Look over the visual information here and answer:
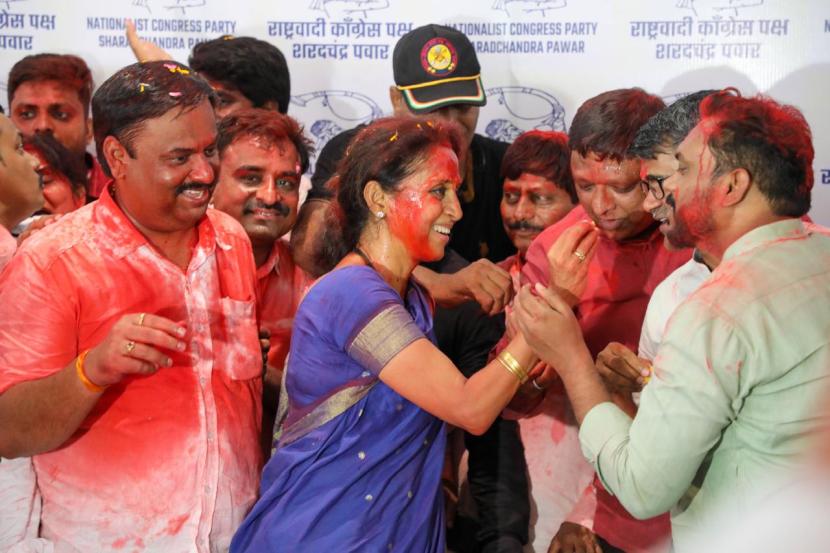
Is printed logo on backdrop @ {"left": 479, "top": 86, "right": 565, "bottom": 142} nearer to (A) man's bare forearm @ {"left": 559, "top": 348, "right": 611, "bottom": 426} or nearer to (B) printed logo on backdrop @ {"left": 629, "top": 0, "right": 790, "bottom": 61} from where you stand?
(B) printed logo on backdrop @ {"left": 629, "top": 0, "right": 790, "bottom": 61}

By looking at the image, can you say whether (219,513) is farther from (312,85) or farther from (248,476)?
(312,85)

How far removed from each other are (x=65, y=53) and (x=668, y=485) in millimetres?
3353

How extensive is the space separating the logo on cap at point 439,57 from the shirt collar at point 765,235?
1923mm

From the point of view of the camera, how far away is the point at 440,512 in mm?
2508

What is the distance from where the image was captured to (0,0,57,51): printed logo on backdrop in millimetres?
4395

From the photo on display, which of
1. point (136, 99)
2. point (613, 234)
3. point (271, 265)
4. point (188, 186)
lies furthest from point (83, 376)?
point (613, 234)

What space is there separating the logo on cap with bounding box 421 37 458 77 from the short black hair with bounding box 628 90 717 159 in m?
1.28

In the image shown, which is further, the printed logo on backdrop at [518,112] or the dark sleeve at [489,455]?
the printed logo on backdrop at [518,112]

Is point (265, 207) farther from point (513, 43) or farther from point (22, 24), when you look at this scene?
point (22, 24)

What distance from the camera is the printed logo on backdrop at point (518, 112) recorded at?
419 centimetres

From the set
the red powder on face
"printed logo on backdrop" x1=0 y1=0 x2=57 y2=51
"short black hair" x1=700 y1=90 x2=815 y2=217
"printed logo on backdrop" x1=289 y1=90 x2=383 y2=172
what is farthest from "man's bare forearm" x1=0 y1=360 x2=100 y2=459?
"printed logo on backdrop" x1=0 y1=0 x2=57 y2=51

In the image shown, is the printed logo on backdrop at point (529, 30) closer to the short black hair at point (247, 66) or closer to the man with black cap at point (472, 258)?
the man with black cap at point (472, 258)

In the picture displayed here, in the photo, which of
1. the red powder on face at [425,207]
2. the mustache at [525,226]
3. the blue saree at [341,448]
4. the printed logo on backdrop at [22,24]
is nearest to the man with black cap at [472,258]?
the mustache at [525,226]

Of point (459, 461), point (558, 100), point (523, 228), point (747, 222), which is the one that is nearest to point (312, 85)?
point (558, 100)
